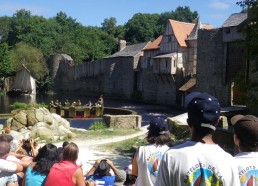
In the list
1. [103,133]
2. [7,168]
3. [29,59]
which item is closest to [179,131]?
[103,133]

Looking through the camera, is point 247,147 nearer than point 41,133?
Yes

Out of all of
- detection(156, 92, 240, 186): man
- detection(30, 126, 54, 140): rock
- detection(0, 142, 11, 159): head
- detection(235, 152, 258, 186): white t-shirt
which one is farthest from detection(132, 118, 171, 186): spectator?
detection(30, 126, 54, 140): rock

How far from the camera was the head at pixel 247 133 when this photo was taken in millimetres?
3203

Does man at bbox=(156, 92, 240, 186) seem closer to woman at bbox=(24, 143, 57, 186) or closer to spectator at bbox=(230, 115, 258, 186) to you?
spectator at bbox=(230, 115, 258, 186)

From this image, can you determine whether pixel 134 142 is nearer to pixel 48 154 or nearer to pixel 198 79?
pixel 48 154

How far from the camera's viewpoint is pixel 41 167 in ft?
16.2

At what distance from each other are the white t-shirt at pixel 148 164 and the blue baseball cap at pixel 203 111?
4.19ft

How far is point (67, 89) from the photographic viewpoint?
2913 inches

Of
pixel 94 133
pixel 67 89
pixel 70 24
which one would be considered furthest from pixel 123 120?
pixel 70 24

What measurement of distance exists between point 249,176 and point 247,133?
37cm

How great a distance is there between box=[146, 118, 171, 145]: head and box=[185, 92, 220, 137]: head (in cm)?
129

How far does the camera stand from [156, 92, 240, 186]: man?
263 cm

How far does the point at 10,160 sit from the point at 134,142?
1069 centimetres

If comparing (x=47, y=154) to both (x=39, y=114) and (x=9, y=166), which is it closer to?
(x=9, y=166)
